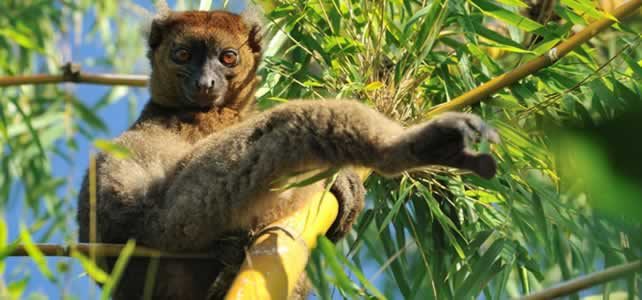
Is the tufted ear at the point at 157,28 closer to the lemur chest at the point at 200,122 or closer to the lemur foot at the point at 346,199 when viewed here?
the lemur chest at the point at 200,122

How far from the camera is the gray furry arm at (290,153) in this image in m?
3.06

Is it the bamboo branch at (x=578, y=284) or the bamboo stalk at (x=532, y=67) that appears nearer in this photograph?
the bamboo branch at (x=578, y=284)

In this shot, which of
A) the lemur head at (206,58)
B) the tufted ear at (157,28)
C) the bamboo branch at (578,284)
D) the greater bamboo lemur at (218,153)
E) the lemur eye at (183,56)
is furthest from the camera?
the tufted ear at (157,28)

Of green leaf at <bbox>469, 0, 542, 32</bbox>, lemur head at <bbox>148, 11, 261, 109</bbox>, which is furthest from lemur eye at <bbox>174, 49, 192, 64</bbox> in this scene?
green leaf at <bbox>469, 0, 542, 32</bbox>

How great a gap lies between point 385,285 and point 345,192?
36.2 inches

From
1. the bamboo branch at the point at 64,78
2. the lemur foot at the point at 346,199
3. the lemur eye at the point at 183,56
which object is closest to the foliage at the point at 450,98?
the lemur foot at the point at 346,199

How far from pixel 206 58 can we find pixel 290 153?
2057 millimetres

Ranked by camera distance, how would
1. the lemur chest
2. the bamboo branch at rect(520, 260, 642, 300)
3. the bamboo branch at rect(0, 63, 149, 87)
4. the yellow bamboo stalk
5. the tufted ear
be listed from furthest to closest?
the tufted ear → the lemur chest → the bamboo branch at rect(0, 63, 149, 87) → the yellow bamboo stalk → the bamboo branch at rect(520, 260, 642, 300)

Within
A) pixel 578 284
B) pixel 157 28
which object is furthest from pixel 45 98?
pixel 578 284

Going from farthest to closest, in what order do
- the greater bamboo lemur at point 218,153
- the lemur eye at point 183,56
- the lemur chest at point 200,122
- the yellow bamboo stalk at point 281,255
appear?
1. the lemur eye at point 183,56
2. the lemur chest at point 200,122
3. the greater bamboo lemur at point 218,153
4. the yellow bamboo stalk at point 281,255

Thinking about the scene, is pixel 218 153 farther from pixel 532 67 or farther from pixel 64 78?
pixel 532 67

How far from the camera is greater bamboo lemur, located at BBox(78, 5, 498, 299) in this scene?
3.29 m

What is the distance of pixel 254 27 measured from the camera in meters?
5.58

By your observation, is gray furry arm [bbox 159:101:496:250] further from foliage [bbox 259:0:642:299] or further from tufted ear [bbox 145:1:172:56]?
tufted ear [bbox 145:1:172:56]
